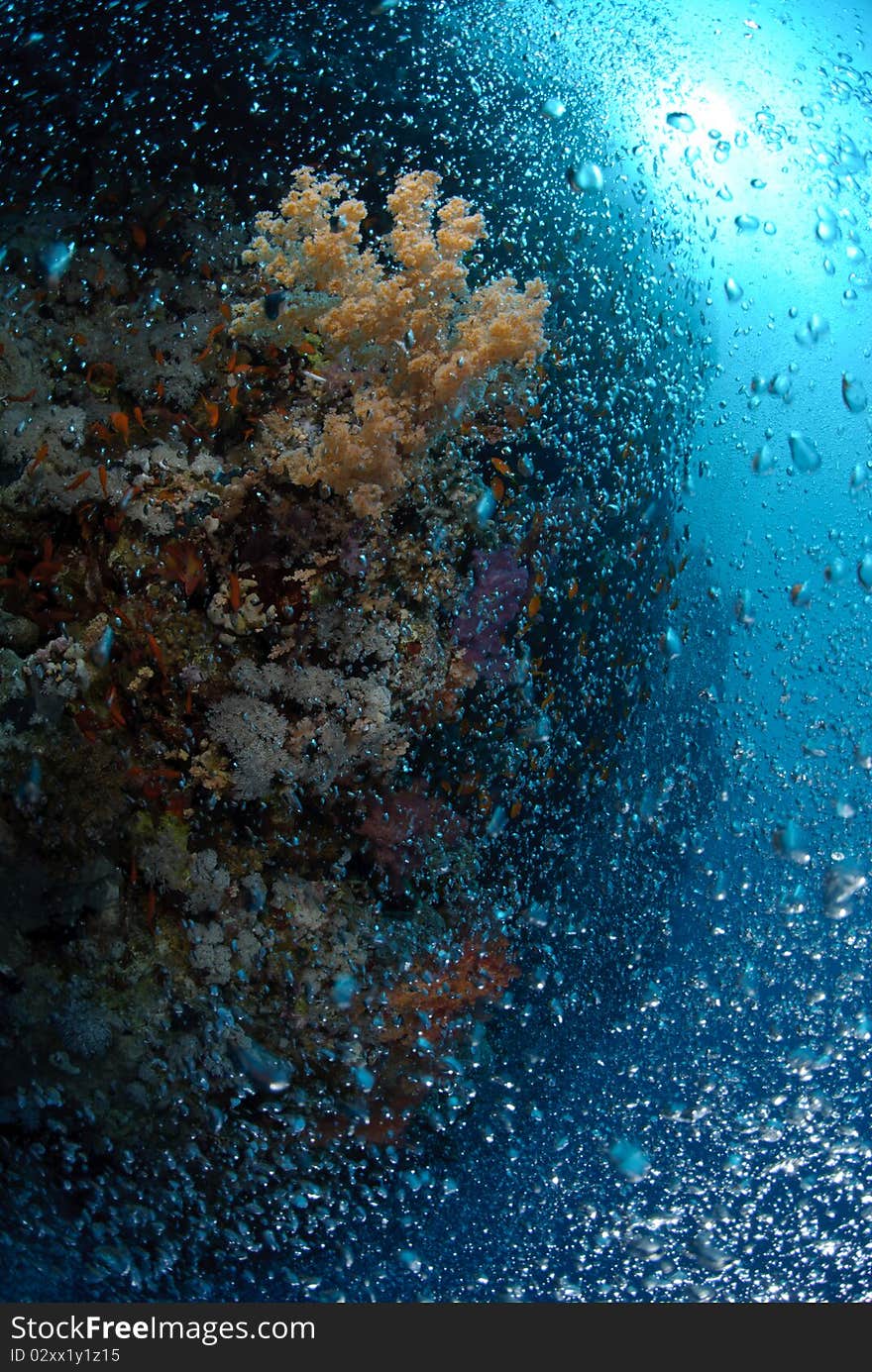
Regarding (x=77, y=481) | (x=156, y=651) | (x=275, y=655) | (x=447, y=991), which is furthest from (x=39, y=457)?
(x=447, y=991)

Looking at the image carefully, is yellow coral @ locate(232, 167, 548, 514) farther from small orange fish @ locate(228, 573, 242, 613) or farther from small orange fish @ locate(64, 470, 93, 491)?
small orange fish @ locate(64, 470, 93, 491)

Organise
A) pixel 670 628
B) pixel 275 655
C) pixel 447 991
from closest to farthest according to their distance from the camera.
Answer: pixel 275 655 < pixel 447 991 < pixel 670 628

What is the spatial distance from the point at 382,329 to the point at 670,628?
933 mm

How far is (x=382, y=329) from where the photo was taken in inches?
68.9

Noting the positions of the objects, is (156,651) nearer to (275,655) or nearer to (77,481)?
(275,655)

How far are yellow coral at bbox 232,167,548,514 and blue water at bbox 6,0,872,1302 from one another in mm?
155

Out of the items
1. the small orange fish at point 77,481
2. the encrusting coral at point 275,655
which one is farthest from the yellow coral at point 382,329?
the small orange fish at point 77,481

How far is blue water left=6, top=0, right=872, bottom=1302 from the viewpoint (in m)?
1.99

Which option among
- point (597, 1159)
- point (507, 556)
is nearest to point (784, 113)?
point (507, 556)

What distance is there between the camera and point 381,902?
179 cm

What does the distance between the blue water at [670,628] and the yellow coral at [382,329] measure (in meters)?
0.16

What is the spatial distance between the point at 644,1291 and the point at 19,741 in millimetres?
1988

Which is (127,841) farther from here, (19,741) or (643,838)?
(643,838)

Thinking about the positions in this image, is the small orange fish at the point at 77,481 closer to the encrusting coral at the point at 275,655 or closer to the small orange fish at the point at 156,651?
the encrusting coral at the point at 275,655
